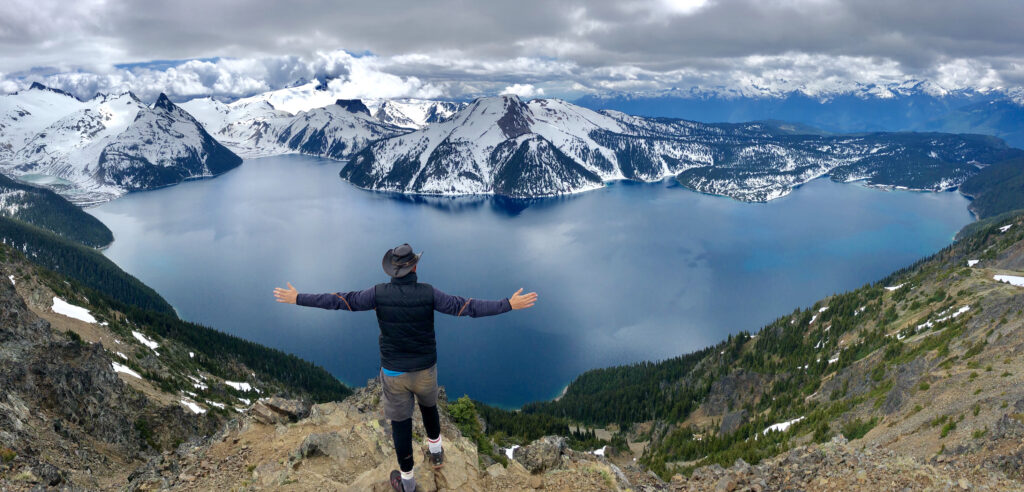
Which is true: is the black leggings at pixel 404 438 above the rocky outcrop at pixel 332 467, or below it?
above

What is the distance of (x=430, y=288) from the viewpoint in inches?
321

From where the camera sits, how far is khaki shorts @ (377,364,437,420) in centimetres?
853

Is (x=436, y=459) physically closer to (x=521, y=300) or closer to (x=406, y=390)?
(x=406, y=390)

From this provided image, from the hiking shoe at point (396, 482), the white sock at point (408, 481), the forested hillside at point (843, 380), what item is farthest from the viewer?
the forested hillside at point (843, 380)

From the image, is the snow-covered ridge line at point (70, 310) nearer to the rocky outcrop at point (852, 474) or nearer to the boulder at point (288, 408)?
the boulder at point (288, 408)

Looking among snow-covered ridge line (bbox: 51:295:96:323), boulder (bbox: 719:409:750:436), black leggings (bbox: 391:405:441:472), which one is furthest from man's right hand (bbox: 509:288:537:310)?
snow-covered ridge line (bbox: 51:295:96:323)

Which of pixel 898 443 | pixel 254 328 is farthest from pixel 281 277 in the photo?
pixel 898 443

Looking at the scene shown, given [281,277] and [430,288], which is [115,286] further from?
[430,288]

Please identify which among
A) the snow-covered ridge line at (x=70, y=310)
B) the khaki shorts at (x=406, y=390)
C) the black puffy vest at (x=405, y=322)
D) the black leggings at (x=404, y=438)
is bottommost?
the snow-covered ridge line at (x=70, y=310)

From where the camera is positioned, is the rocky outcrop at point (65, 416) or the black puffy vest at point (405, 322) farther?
the rocky outcrop at point (65, 416)

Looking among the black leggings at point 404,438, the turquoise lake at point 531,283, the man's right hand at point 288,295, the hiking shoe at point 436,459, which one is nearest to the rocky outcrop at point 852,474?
the hiking shoe at point 436,459

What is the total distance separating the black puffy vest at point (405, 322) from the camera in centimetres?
795

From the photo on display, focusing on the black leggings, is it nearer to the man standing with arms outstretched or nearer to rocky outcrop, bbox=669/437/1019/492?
the man standing with arms outstretched

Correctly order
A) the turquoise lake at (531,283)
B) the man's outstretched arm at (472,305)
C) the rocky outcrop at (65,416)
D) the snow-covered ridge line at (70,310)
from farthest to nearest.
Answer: the turquoise lake at (531,283)
the snow-covered ridge line at (70,310)
the rocky outcrop at (65,416)
the man's outstretched arm at (472,305)
